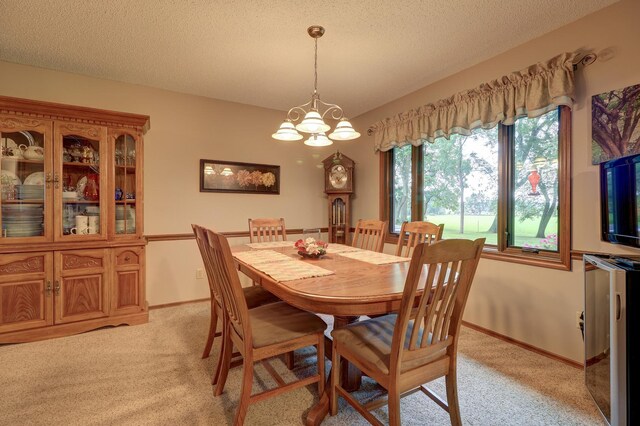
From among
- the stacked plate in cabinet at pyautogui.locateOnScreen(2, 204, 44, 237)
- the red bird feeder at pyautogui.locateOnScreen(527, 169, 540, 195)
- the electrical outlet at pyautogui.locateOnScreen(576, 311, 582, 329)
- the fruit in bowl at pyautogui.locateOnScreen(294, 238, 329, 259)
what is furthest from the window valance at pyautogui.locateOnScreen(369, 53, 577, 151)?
the stacked plate in cabinet at pyautogui.locateOnScreen(2, 204, 44, 237)

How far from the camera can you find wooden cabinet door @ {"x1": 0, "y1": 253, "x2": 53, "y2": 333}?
2398 mm

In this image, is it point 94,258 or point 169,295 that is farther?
point 169,295

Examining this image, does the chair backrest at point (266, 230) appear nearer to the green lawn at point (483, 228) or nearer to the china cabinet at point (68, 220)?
the china cabinet at point (68, 220)

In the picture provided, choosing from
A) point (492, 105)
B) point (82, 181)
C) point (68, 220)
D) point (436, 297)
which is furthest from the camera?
point (82, 181)

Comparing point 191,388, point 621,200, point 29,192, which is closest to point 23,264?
point 29,192

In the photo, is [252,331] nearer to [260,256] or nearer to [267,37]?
[260,256]

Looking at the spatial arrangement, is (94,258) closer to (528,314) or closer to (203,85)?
(203,85)

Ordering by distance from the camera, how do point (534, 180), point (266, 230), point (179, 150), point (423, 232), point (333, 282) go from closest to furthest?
1. point (333, 282)
2. point (423, 232)
3. point (534, 180)
4. point (266, 230)
5. point (179, 150)

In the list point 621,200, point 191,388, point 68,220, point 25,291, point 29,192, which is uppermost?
point 29,192

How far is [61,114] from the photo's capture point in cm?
257

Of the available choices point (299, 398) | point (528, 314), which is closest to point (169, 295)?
point (299, 398)

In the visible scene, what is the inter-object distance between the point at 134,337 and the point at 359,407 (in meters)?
2.12

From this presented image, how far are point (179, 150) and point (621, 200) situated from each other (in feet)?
12.4

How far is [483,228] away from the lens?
286cm
